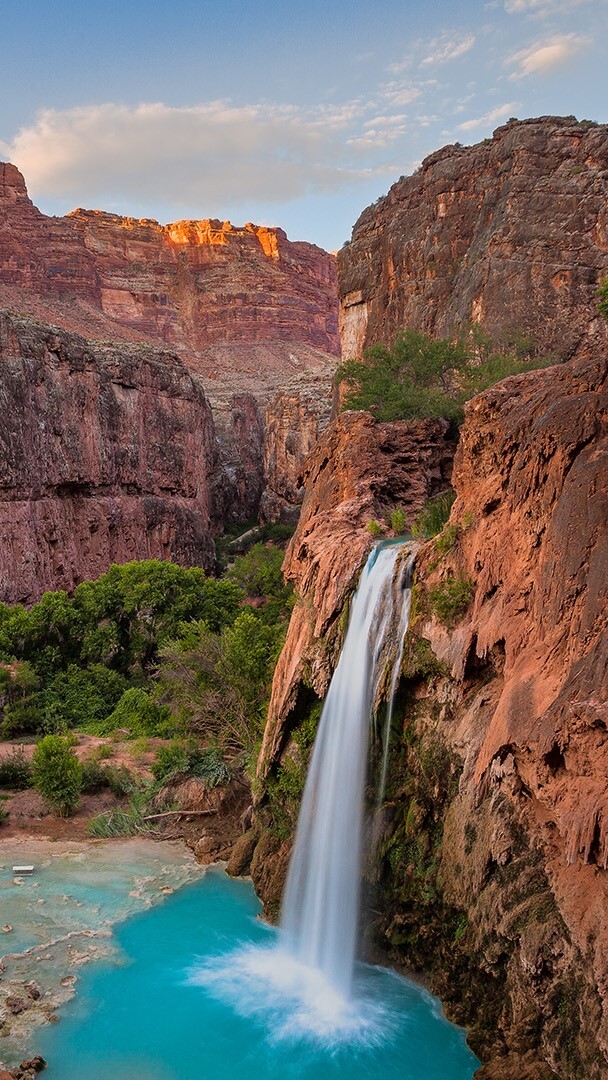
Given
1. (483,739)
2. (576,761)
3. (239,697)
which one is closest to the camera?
(576,761)

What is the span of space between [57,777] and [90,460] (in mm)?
30731

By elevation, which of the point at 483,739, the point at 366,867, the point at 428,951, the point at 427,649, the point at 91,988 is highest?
the point at 427,649

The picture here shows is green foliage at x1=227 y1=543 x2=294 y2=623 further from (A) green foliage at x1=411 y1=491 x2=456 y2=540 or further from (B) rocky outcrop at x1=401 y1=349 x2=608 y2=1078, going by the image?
(B) rocky outcrop at x1=401 y1=349 x2=608 y2=1078

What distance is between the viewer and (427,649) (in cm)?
1360

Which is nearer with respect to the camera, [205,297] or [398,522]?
[398,522]

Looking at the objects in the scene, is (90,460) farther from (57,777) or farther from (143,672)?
(57,777)

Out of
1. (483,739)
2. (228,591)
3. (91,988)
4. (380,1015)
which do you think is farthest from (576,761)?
(228,591)

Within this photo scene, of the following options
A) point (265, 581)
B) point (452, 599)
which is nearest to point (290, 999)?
point (452, 599)

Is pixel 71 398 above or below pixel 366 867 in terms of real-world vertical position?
above

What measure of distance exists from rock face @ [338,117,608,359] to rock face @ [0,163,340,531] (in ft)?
95.5

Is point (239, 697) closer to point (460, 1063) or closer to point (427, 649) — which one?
point (427, 649)

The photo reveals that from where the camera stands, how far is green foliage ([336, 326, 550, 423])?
84.2 ft

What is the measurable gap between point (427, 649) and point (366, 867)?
383cm

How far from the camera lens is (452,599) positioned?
43.3ft
